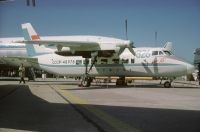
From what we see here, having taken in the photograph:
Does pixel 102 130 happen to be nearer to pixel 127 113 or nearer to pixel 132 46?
pixel 127 113

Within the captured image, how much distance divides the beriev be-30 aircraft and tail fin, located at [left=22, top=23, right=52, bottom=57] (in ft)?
16.1

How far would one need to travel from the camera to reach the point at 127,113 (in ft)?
35.4

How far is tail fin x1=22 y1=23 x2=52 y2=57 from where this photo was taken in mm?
36256

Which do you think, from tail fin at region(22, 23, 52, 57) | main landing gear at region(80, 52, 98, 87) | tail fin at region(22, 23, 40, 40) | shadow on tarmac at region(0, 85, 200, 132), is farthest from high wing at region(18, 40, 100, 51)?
shadow on tarmac at region(0, 85, 200, 132)

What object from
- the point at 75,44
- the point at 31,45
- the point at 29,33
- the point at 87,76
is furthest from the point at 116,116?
the point at 29,33

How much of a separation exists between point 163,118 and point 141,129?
1906mm

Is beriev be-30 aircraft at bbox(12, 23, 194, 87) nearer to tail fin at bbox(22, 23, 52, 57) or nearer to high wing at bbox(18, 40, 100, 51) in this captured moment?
high wing at bbox(18, 40, 100, 51)

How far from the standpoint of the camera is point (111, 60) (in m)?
29.4

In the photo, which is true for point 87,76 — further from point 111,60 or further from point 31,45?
point 31,45

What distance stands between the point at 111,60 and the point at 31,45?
11768mm

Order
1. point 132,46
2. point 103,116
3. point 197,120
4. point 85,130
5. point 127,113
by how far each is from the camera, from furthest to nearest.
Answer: point 132,46, point 127,113, point 103,116, point 197,120, point 85,130

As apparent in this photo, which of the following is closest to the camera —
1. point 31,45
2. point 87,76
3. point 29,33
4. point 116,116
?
point 116,116

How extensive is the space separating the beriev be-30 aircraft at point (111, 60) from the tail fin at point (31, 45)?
489 centimetres

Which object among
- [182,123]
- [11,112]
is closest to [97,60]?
[11,112]
